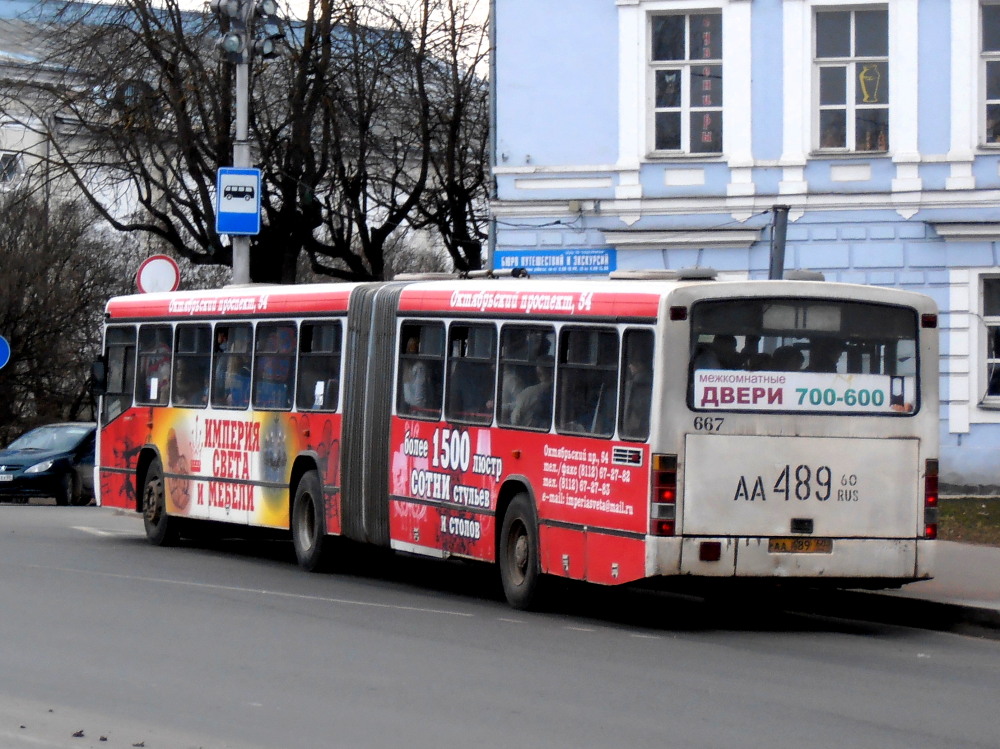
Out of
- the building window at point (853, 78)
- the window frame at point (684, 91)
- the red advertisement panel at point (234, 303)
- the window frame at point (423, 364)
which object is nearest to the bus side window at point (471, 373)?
the window frame at point (423, 364)

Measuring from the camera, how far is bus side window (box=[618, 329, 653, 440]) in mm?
12219

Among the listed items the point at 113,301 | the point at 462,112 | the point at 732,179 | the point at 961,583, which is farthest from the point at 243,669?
the point at 462,112

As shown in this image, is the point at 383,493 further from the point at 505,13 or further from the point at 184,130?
the point at 184,130

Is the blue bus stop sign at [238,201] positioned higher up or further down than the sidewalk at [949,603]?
higher up

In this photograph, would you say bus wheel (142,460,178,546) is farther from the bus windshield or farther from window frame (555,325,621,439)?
the bus windshield

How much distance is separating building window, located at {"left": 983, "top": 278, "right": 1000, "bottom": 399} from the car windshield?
46.2 ft

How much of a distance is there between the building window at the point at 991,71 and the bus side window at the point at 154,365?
11.8 metres

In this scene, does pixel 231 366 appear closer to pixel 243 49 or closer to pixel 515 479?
pixel 515 479

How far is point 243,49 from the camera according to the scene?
23.0 m

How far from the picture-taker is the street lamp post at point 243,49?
22938mm

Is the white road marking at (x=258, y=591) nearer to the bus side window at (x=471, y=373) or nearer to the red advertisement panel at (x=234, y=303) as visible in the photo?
the bus side window at (x=471, y=373)

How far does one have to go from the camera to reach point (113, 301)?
2058 cm

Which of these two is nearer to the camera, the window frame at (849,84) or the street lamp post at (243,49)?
the street lamp post at (243,49)

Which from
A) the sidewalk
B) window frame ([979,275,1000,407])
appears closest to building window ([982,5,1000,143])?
window frame ([979,275,1000,407])
